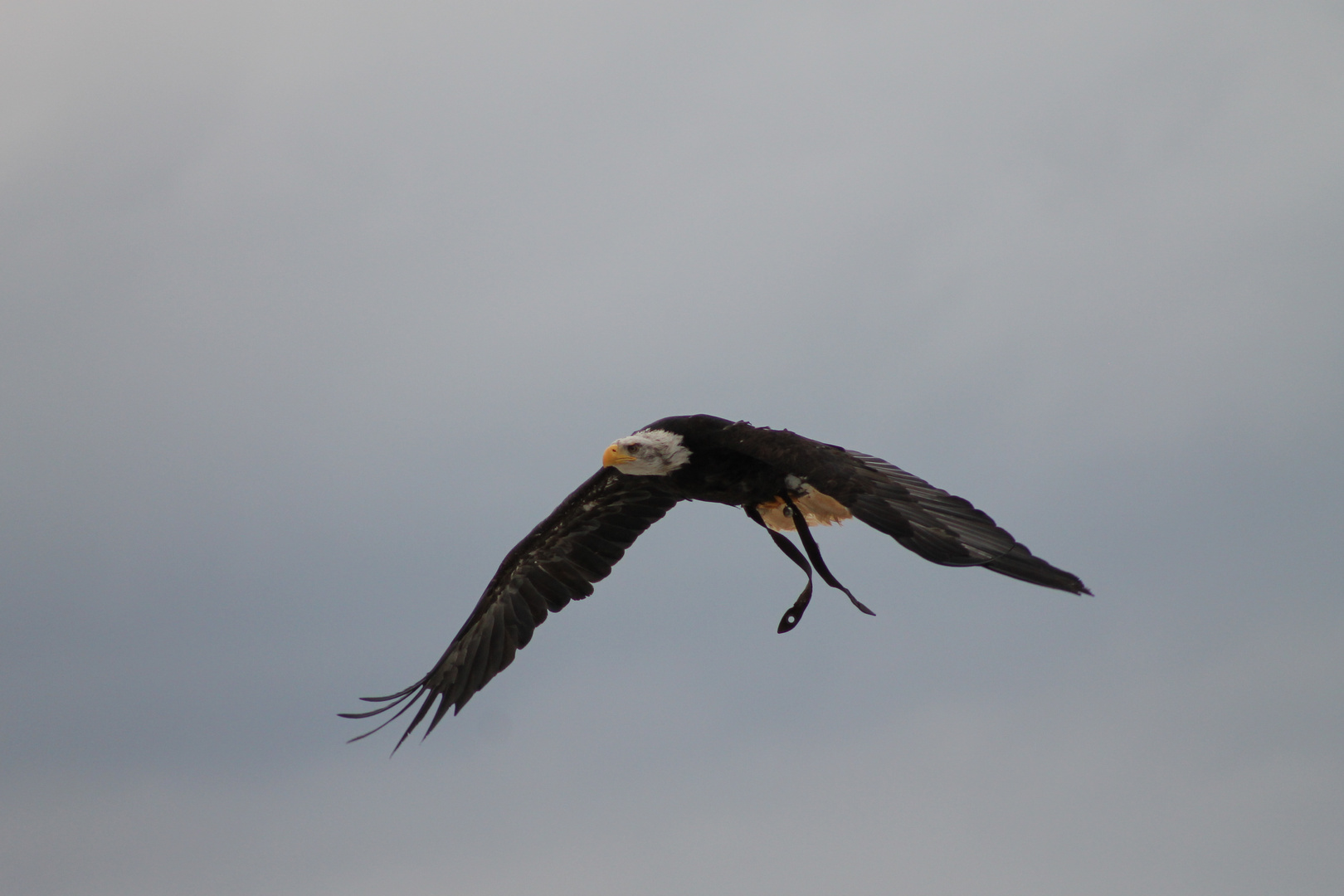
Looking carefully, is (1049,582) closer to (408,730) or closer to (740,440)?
(740,440)

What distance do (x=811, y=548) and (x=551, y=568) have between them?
12.4 ft

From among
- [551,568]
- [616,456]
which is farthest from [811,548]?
[551,568]

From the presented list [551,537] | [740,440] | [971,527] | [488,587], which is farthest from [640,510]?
[971,527]

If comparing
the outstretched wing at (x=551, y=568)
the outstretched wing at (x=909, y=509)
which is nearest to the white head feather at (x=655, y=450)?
the outstretched wing at (x=909, y=509)

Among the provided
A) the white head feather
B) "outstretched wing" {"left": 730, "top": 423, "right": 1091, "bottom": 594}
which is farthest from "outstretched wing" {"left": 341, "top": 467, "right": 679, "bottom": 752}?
"outstretched wing" {"left": 730, "top": 423, "right": 1091, "bottom": 594}

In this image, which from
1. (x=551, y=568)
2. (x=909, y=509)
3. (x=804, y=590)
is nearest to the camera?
(x=909, y=509)

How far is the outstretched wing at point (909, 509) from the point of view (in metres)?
6.82

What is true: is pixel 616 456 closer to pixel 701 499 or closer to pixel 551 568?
pixel 701 499

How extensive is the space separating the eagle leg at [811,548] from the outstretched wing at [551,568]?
2.17 metres

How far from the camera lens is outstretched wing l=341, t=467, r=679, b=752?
36.3ft

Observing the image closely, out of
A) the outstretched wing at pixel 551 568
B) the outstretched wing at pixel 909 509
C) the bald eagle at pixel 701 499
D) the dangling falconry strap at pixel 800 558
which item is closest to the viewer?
the outstretched wing at pixel 909 509

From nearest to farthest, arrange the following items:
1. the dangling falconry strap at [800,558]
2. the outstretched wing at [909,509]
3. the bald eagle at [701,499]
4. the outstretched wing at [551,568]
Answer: the outstretched wing at [909,509] < the bald eagle at [701,499] < the dangling falconry strap at [800,558] < the outstretched wing at [551,568]

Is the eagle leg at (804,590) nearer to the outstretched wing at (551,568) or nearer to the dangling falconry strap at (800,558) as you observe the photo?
the dangling falconry strap at (800,558)

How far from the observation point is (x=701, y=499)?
31.9 ft
